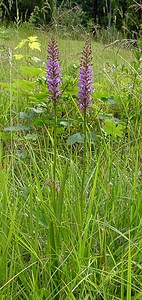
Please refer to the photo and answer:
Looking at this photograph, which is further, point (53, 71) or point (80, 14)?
point (80, 14)

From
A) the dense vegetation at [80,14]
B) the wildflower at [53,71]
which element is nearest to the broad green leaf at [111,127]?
the dense vegetation at [80,14]

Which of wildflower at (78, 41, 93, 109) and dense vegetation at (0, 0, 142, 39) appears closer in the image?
wildflower at (78, 41, 93, 109)

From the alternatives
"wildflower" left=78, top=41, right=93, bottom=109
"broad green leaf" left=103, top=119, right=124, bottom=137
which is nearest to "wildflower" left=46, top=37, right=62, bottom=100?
"wildflower" left=78, top=41, right=93, bottom=109

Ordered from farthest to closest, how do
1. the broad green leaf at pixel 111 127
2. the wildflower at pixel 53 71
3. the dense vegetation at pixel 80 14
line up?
1. the dense vegetation at pixel 80 14
2. the broad green leaf at pixel 111 127
3. the wildflower at pixel 53 71

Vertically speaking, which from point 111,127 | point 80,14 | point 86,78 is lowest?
point 111,127

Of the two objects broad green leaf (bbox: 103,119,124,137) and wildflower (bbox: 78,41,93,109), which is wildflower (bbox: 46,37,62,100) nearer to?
wildflower (bbox: 78,41,93,109)

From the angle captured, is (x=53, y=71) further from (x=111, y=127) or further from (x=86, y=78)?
(x=111, y=127)

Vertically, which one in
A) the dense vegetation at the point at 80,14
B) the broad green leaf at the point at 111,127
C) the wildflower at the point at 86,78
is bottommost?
the broad green leaf at the point at 111,127

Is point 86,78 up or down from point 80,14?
down

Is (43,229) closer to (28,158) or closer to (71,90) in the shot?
(28,158)

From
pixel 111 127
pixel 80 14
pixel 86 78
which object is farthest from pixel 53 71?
pixel 80 14

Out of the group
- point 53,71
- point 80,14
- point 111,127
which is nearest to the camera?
point 53,71

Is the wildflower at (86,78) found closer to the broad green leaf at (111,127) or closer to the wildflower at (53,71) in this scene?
the wildflower at (53,71)

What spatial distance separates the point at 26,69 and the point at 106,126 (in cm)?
56
